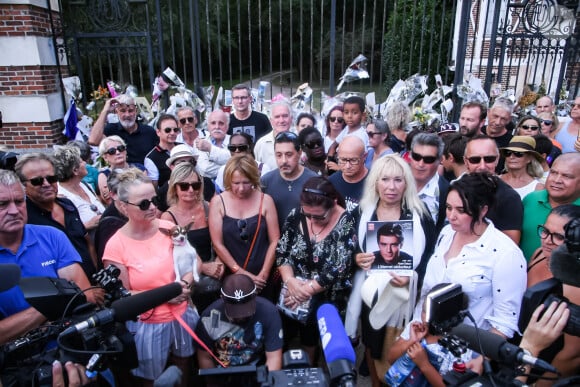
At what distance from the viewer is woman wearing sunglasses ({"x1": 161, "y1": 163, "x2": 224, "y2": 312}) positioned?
10.4 ft

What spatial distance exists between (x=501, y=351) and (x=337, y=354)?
53 centimetres

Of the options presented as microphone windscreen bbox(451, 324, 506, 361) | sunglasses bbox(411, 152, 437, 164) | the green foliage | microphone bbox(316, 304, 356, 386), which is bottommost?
microphone bbox(316, 304, 356, 386)

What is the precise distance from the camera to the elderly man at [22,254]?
2.15m

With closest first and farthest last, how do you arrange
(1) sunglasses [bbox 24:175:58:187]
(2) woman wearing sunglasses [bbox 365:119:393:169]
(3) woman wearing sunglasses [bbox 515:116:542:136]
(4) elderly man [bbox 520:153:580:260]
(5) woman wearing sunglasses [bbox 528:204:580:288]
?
1. (5) woman wearing sunglasses [bbox 528:204:580:288]
2. (4) elderly man [bbox 520:153:580:260]
3. (1) sunglasses [bbox 24:175:58:187]
4. (2) woman wearing sunglasses [bbox 365:119:393:169]
5. (3) woman wearing sunglasses [bbox 515:116:542:136]

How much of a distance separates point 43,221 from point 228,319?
1.51m

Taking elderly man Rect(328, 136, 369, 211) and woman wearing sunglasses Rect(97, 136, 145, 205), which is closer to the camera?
elderly man Rect(328, 136, 369, 211)

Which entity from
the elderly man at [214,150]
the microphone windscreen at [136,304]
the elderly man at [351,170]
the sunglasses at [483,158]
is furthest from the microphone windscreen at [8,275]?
the sunglasses at [483,158]

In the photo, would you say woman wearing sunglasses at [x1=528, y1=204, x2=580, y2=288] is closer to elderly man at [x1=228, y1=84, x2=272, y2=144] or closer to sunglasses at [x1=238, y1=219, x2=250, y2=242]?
sunglasses at [x1=238, y1=219, x2=250, y2=242]

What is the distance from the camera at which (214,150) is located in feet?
14.1

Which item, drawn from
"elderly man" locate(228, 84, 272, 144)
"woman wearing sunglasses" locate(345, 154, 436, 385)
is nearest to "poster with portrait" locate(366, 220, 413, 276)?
"woman wearing sunglasses" locate(345, 154, 436, 385)

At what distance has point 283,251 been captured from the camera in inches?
118

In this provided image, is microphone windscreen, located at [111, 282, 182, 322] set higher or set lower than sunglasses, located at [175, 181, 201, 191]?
higher

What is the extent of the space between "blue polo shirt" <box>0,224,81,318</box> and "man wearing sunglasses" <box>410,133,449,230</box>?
250cm

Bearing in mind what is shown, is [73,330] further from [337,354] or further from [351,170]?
[351,170]
